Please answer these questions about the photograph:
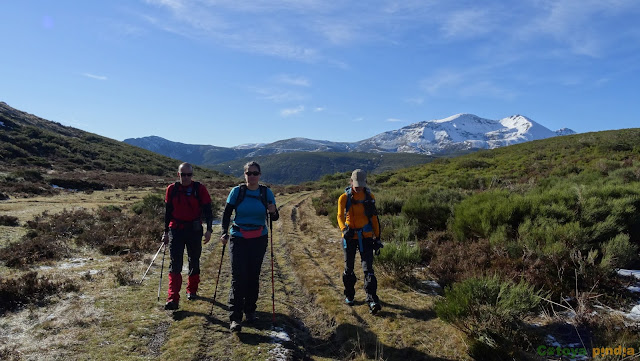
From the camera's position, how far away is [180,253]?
19.5ft

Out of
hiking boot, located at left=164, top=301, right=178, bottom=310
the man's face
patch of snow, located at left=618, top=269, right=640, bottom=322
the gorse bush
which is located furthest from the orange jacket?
the gorse bush

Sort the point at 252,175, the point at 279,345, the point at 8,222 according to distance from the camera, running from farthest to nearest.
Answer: the point at 8,222
the point at 252,175
the point at 279,345

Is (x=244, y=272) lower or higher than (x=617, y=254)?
lower

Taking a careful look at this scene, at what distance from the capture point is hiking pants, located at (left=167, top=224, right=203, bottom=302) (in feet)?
19.1

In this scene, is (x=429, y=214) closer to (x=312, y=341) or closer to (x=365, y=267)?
(x=365, y=267)

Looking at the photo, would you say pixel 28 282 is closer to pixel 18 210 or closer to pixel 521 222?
pixel 521 222

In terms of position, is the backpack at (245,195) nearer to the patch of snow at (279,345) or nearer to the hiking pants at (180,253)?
the hiking pants at (180,253)

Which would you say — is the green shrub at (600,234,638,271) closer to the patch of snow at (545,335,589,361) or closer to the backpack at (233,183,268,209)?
the patch of snow at (545,335,589,361)

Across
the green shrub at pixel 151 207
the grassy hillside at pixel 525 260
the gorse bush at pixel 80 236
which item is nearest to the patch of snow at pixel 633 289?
the grassy hillside at pixel 525 260

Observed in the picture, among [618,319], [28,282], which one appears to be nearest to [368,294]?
[618,319]

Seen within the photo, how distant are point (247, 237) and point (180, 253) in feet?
5.31

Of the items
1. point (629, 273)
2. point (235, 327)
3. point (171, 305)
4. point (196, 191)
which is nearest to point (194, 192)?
point (196, 191)

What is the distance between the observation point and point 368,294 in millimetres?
5906

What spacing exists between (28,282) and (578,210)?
447 inches
